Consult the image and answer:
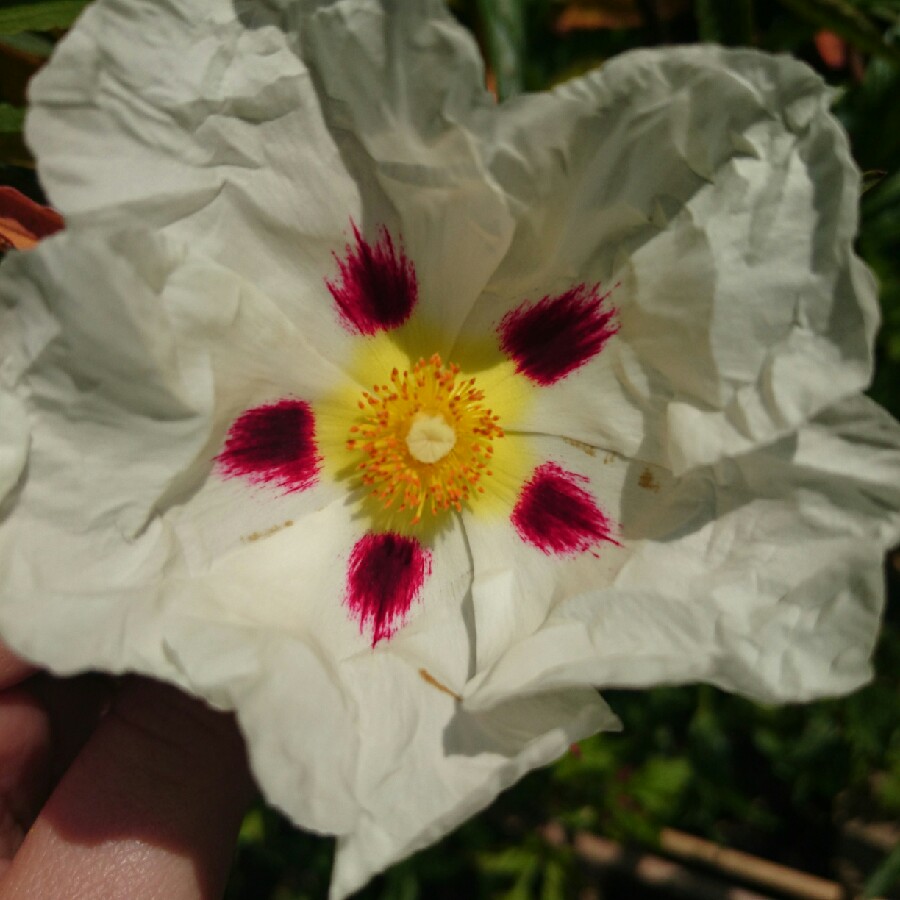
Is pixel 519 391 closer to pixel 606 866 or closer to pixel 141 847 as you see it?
pixel 141 847

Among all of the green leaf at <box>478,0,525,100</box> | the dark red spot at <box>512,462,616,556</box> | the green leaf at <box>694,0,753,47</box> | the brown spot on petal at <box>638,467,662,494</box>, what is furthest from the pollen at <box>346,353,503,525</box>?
the green leaf at <box>694,0,753,47</box>

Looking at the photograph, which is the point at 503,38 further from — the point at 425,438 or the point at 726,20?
the point at 425,438

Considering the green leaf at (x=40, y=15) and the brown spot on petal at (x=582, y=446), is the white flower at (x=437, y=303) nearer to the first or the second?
the brown spot on petal at (x=582, y=446)

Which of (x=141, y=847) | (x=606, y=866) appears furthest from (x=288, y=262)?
(x=606, y=866)

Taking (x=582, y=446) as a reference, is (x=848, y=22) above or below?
above

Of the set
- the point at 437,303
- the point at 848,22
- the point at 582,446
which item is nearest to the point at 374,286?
the point at 437,303

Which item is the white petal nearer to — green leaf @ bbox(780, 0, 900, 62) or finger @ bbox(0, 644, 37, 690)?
finger @ bbox(0, 644, 37, 690)
